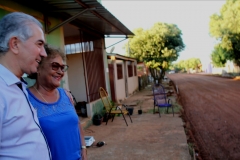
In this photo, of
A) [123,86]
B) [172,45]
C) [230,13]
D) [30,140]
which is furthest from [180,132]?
[230,13]

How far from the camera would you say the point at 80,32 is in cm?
644

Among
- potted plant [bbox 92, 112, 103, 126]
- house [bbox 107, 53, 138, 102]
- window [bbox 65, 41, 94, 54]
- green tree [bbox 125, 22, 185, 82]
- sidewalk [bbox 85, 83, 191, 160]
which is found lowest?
sidewalk [bbox 85, 83, 191, 160]

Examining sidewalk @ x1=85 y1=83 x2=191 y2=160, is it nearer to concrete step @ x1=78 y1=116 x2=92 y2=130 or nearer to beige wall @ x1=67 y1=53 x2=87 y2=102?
concrete step @ x1=78 y1=116 x2=92 y2=130

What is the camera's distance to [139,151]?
4.05m

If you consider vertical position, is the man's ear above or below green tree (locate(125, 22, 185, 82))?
below

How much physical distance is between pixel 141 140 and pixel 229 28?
60.7ft

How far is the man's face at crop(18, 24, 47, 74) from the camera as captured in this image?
110 cm

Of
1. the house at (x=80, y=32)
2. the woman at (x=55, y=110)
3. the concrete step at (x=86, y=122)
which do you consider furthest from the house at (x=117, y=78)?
the woman at (x=55, y=110)

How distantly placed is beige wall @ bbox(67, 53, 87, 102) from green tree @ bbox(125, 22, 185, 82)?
1062cm

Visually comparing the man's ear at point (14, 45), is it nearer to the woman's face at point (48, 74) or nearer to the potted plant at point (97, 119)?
the woman's face at point (48, 74)

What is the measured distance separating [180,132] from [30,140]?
466 centimetres

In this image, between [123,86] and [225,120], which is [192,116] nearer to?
[225,120]

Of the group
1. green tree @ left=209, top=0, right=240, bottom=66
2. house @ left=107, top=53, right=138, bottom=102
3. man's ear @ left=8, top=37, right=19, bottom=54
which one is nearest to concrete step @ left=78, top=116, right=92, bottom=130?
house @ left=107, top=53, right=138, bottom=102

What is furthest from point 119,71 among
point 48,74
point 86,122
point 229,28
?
point 229,28
